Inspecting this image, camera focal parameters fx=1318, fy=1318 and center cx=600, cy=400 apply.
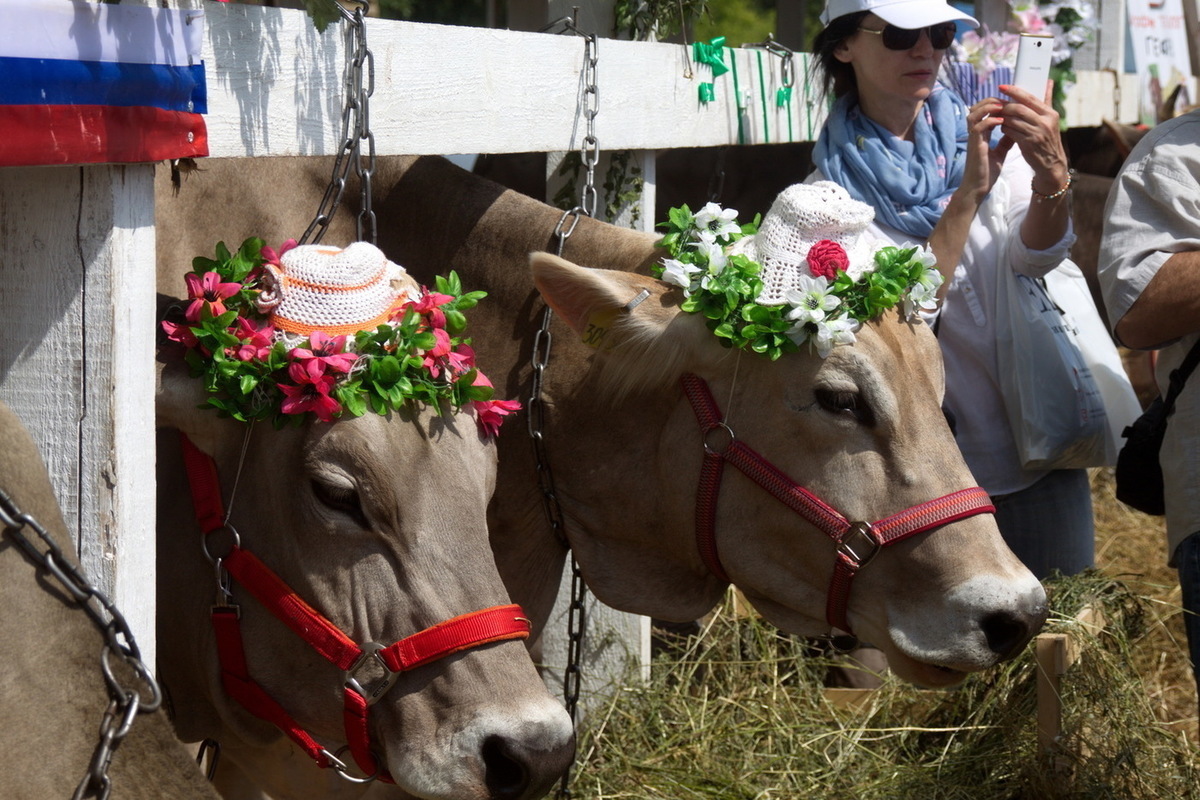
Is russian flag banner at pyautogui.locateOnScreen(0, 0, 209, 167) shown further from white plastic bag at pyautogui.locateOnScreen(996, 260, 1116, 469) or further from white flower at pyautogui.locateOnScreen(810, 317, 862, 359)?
white plastic bag at pyautogui.locateOnScreen(996, 260, 1116, 469)

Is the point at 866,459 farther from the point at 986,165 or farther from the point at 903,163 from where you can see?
the point at 903,163

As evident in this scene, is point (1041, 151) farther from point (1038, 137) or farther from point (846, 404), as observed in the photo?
point (846, 404)

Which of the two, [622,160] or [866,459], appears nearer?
[866,459]

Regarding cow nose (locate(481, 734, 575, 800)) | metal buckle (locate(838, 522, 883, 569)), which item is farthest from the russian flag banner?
metal buckle (locate(838, 522, 883, 569))

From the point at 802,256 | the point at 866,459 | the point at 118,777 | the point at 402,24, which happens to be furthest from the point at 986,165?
the point at 118,777

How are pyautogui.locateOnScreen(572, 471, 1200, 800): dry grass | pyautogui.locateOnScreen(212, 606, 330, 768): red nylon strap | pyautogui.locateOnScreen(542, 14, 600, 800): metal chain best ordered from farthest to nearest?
1. pyautogui.locateOnScreen(572, 471, 1200, 800): dry grass
2. pyautogui.locateOnScreen(542, 14, 600, 800): metal chain
3. pyautogui.locateOnScreen(212, 606, 330, 768): red nylon strap

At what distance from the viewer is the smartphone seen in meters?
3.51

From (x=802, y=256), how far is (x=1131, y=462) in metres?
1.14

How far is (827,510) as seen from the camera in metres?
2.68

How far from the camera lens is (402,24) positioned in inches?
108

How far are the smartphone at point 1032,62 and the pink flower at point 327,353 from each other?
6.87 feet

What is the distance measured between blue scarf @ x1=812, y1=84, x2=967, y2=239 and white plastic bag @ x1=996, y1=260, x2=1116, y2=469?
Answer: 11.5 inches

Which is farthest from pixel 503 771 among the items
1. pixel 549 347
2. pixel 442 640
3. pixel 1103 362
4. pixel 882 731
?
pixel 1103 362

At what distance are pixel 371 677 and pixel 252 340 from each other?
0.63 metres
